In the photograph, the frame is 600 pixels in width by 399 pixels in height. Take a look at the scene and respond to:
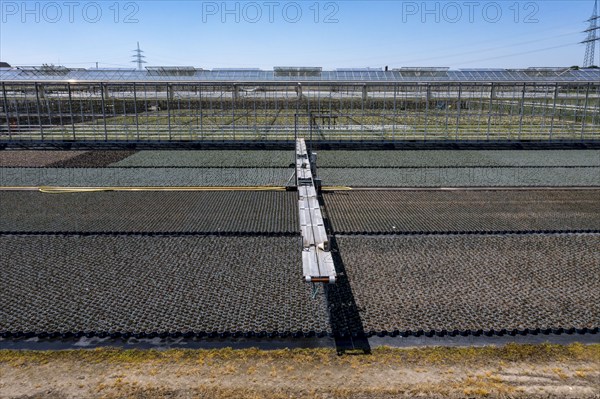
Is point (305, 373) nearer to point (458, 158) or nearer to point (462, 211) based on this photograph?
point (462, 211)

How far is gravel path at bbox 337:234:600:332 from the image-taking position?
16.1 ft

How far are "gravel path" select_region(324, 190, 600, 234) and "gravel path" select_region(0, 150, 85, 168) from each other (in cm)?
926

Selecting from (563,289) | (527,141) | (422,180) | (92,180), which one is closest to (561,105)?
(527,141)

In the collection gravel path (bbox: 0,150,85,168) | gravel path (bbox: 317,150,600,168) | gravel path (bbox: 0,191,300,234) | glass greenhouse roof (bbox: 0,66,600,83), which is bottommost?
gravel path (bbox: 0,191,300,234)

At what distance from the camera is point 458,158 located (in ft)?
49.1

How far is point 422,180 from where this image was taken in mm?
11719

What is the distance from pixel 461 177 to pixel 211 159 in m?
7.42

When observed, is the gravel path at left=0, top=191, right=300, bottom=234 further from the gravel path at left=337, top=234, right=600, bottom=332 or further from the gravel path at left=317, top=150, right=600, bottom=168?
the gravel path at left=317, top=150, right=600, bottom=168

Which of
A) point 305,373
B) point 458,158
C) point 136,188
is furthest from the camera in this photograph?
point 458,158

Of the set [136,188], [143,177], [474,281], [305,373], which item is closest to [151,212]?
[136,188]

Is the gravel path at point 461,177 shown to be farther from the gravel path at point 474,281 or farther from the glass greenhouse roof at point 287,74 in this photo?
the glass greenhouse roof at point 287,74

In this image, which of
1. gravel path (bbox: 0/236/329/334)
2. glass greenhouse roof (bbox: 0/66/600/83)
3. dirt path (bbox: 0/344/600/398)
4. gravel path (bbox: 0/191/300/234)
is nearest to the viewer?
dirt path (bbox: 0/344/600/398)

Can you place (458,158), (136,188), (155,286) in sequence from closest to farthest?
→ 1. (155,286)
2. (136,188)
3. (458,158)

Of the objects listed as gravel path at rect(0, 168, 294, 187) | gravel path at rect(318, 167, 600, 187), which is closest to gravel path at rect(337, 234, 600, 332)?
gravel path at rect(318, 167, 600, 187)
